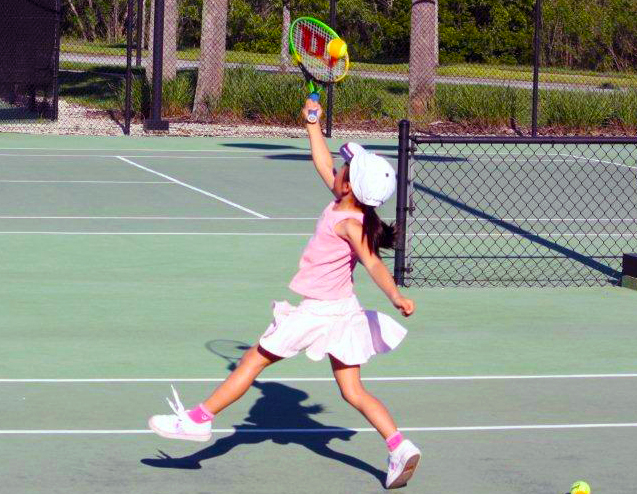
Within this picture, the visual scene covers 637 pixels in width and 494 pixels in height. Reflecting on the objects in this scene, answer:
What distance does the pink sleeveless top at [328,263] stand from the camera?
5613 millimetres

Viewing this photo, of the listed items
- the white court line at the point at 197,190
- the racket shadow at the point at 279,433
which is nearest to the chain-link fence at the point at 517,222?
the white court line at the point at 197,190

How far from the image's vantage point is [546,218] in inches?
568

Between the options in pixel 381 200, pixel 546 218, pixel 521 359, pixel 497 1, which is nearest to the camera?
pixel 381 200

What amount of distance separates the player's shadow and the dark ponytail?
999mm

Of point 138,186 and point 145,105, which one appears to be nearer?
point 138,186

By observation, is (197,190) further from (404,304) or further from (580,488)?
(580,488)

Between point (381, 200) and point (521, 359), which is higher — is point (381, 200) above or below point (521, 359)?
above

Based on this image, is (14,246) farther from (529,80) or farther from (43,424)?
(529,80)

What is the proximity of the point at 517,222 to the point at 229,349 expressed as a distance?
637 centimetres

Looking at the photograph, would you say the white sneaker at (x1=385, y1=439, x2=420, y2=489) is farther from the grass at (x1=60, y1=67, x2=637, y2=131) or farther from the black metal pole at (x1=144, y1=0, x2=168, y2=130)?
the grass at (x1=60, y1=67, x2=637, y2=131)

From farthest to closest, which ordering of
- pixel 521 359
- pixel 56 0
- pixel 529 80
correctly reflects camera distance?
pixel 529 80
pixel 56 0
pixel 521 359

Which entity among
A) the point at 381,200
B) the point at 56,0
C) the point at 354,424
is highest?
the point at 56,0

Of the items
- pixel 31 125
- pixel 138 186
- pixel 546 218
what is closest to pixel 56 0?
pixel 31 125

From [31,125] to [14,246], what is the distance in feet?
40.8
